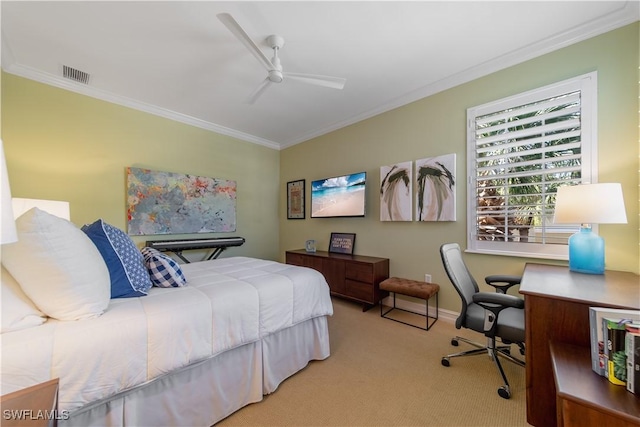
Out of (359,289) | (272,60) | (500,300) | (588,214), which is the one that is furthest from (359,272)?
(272,60)

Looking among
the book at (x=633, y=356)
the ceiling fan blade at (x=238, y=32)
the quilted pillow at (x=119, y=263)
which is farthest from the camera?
the ceiling fan blade at (x=238, y=32)

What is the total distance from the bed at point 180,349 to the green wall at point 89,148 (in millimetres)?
2074

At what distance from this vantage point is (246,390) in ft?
5.12

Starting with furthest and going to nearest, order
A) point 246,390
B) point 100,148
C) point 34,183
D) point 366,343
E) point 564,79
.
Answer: point 100,148 < point 34,183 < point 366,343 < point 564,79 < point 246,390

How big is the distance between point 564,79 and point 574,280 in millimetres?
1794

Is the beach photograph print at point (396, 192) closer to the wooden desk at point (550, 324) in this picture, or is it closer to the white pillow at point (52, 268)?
the wooden desk at point (550, 324)

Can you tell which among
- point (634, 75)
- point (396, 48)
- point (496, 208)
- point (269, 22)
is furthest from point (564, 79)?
point (269, 22)

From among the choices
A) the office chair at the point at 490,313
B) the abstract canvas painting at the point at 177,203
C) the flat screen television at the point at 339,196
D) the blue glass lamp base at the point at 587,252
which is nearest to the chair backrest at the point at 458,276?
the office chair at the point at 490,313

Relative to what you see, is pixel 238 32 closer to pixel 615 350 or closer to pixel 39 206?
pixel 39 206

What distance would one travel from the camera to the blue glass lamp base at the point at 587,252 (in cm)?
177

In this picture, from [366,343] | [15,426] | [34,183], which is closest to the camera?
[15,426]

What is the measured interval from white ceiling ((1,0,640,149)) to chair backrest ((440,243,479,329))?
1.85 meters

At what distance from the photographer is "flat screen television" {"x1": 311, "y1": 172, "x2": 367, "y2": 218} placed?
140 inches

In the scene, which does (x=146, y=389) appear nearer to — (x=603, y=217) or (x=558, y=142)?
(x=603, y=217)
